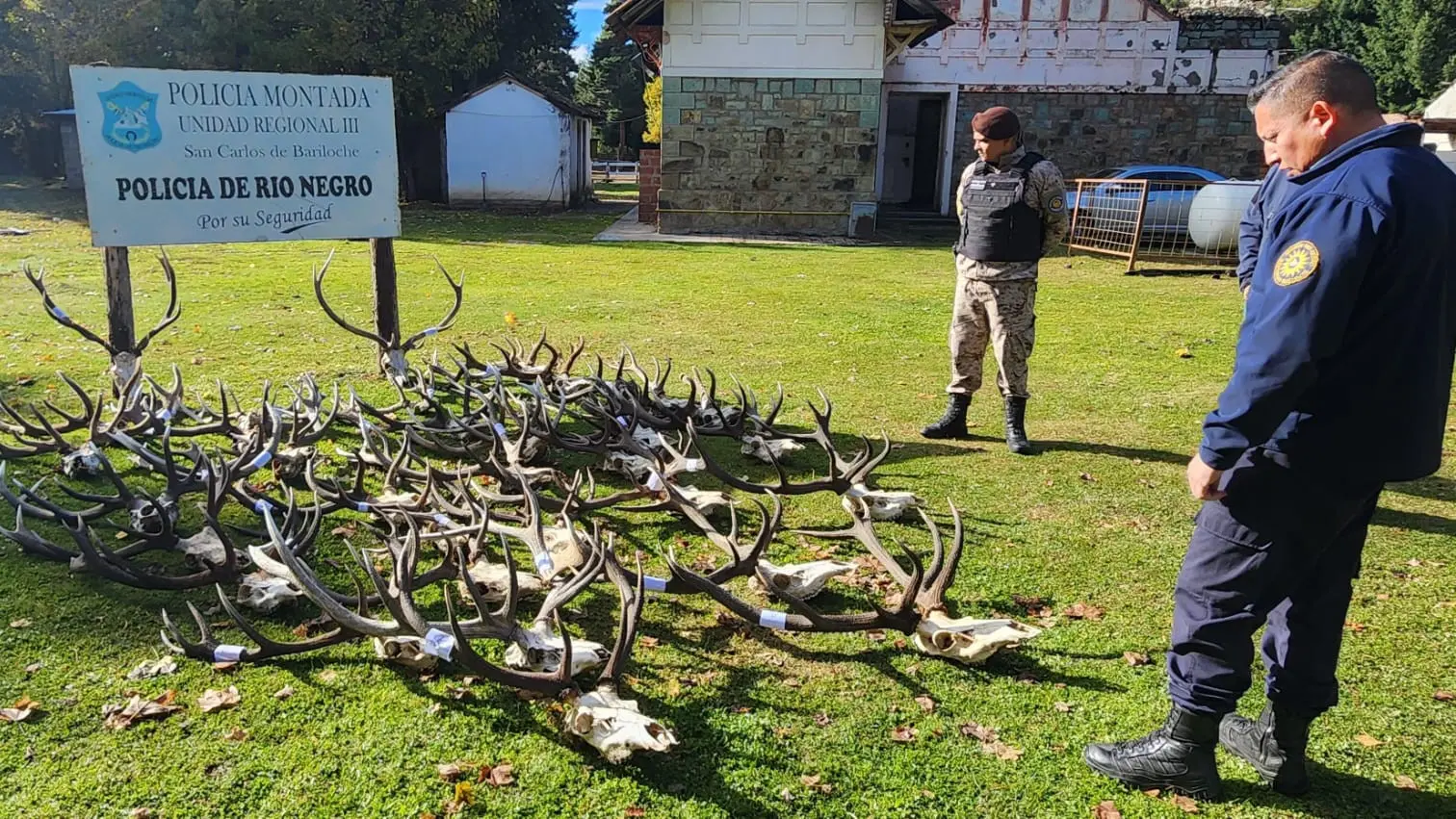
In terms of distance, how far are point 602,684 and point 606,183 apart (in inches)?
1502

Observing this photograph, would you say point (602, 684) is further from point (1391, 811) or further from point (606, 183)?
point (606, 183)

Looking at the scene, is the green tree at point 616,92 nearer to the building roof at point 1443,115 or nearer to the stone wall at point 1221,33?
the stone wall at point 1221,33

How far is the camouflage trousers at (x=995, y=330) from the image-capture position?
5.76m

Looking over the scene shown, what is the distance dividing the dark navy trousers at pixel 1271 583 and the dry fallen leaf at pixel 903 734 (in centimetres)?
78

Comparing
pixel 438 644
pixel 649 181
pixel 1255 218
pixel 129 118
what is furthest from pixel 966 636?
pixel 649 181

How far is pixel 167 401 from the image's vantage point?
5332mm

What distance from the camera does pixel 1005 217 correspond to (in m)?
5.64

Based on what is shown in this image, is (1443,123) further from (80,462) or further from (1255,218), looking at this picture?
(80,462)

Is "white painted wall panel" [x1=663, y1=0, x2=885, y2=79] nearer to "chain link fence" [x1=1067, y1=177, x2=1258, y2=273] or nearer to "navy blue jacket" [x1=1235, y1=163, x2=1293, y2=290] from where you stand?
"chain link fence" [x1=1067, y1=177, x2=1258, y2=273]

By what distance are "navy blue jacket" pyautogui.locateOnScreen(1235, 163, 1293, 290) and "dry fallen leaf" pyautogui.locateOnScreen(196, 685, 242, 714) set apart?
3784 millimetres

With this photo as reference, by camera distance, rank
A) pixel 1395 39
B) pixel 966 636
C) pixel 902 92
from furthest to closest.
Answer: pixel 1395 39
pixel 902 92
pixel 966 636

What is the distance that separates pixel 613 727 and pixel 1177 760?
161 centimetres

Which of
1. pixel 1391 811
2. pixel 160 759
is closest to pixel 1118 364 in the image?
pixel 1391 811

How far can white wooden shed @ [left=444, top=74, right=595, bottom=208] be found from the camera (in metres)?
25.7
